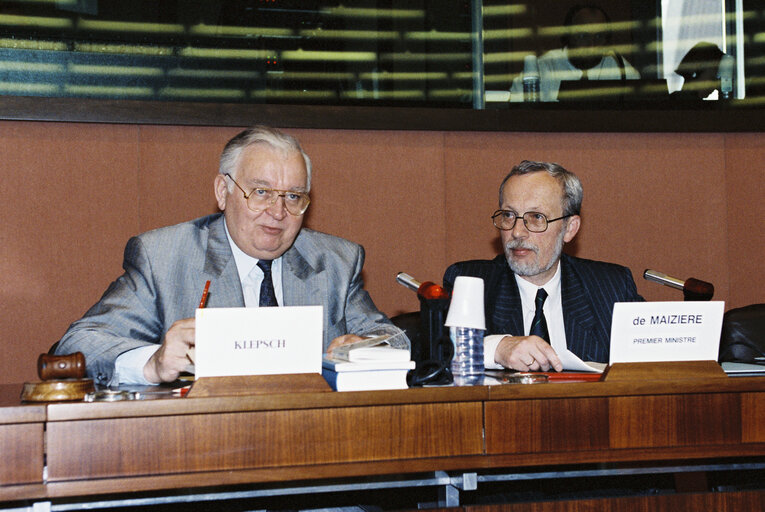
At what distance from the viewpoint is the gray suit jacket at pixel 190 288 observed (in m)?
2.04

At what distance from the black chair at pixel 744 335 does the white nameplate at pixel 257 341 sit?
1480 mm

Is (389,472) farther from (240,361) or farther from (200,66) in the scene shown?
(200,66)

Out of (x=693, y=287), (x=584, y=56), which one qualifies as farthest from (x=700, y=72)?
(x=693, y=287)

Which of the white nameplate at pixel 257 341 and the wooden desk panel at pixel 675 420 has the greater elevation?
the white nameplate at pixel 257 341

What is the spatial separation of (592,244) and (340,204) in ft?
3.55

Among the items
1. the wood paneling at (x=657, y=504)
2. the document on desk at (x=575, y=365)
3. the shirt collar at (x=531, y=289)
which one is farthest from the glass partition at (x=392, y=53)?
the wood paneling at (x=657, y=504)

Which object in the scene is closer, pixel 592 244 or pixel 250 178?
pixel 250 178

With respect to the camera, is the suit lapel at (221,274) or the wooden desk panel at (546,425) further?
the suit lapel at (221,274)

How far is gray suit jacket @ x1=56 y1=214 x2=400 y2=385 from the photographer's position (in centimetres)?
204

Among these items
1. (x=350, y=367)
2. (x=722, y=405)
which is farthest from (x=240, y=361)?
(x=722, y=405)

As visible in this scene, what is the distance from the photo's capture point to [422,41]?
11.3 ft

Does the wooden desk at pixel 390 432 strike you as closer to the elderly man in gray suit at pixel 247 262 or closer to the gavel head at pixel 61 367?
the gavel head at pixel 61 367

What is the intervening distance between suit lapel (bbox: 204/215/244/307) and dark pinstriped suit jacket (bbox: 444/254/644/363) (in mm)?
658

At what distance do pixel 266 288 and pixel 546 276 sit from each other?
0.92m
